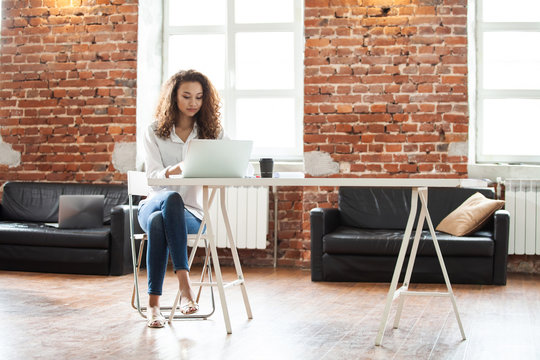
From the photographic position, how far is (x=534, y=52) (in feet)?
19.4

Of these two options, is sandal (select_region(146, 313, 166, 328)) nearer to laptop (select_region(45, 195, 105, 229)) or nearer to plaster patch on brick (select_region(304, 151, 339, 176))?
laptop (select_region(45, 195, 105, 229))

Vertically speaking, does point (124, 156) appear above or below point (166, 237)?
above

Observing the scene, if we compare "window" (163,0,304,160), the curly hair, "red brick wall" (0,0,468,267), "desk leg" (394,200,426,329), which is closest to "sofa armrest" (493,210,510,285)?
"red brick wall" (0,0,468,267)

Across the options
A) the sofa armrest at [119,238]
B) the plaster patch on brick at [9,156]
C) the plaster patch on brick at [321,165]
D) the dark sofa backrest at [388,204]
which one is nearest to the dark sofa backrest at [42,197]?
the plaster patch on brick at [9,156]

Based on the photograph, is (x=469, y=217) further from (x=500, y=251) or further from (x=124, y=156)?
(x=124, y=156)

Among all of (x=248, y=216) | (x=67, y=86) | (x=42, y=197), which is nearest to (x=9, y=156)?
(x=42, y=197)

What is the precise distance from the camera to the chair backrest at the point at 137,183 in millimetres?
3381

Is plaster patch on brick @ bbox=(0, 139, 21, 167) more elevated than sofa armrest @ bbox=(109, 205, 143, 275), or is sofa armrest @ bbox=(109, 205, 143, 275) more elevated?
plaster patch on brick @ bbox=(0, 139, 21, 167)

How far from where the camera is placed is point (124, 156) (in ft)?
20.0

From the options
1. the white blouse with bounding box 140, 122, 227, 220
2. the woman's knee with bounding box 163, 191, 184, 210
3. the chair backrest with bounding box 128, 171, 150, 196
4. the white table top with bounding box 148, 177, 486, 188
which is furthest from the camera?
the white blouse with bounding box 140, 122, 227, 220

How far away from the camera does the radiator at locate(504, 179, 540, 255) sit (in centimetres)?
541

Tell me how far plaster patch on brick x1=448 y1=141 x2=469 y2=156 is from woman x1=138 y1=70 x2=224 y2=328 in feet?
8.55

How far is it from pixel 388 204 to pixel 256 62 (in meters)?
1.92

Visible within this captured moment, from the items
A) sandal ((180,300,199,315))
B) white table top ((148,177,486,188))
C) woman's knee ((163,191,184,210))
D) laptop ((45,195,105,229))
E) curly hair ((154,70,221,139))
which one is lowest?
sandal ((180,300,199,315))
